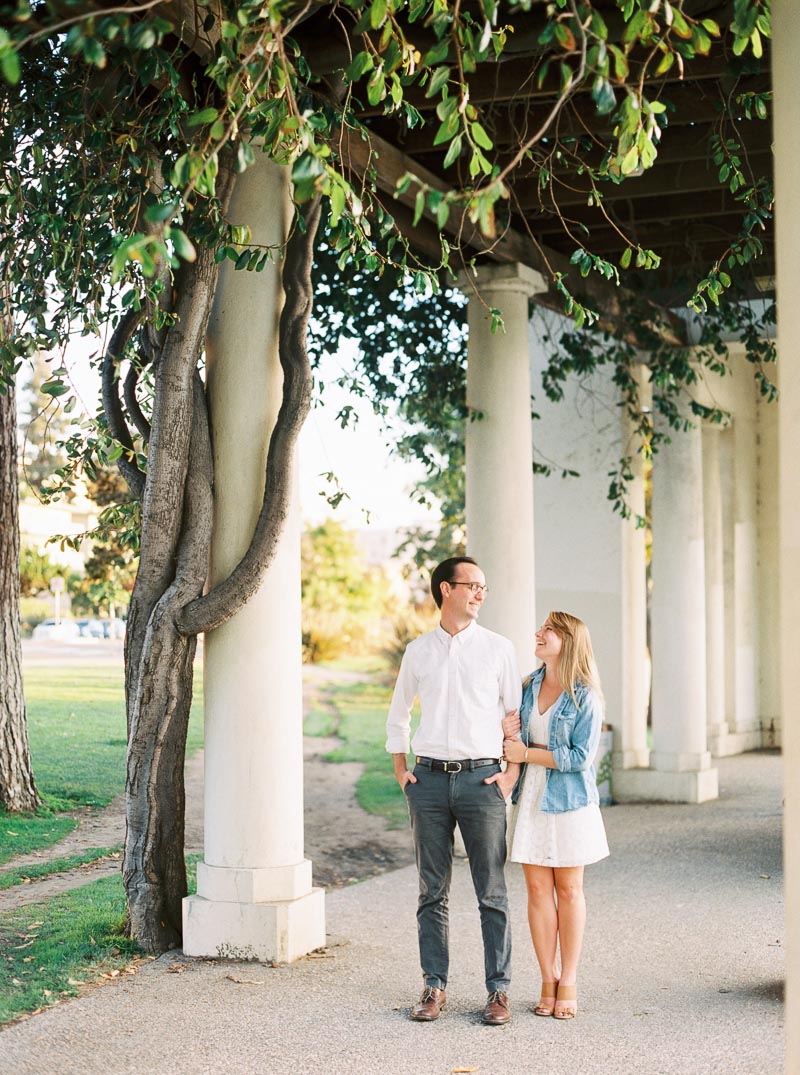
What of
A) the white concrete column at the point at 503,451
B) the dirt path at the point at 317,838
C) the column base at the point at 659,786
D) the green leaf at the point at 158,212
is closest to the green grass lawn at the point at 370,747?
the dirt path at the point at 317,838

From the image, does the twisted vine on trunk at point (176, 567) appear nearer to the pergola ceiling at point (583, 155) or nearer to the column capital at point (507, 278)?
the pergola ceiling at point (583, 155)

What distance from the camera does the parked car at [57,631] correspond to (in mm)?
8680

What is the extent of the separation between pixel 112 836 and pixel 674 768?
5078 millimetres

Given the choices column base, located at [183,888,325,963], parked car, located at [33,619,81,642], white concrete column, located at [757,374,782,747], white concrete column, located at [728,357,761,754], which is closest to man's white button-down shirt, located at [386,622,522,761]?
column base, located at [183,888,325,963]

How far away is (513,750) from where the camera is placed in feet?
14.9

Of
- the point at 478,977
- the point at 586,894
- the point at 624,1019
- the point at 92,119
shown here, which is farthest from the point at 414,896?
the point at 92,119

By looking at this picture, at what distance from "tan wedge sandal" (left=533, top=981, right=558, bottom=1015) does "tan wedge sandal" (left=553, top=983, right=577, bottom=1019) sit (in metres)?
0.02

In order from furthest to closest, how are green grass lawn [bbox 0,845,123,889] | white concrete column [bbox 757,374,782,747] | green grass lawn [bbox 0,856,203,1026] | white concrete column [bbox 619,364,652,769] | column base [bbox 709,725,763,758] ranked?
white concrete column [bbox 757,374,782,747] → column base [bbox 709,725,763,758] → white concrete column [bbox 619,364,652,769] → green grass lawn [bbox 0,845,123,889] → green grass lawn [bbox 0,856,203,1026]

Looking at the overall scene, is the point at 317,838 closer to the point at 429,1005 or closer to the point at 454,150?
the point at 429,1005

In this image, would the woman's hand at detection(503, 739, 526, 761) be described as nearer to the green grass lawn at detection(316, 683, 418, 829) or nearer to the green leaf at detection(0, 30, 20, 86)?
the green leaf at detection(0, 30, 20, 86)

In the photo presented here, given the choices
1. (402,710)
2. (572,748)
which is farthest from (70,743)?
(572,748)

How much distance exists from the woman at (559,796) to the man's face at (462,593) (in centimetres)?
28

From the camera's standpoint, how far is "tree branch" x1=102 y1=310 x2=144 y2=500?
5.73 metres

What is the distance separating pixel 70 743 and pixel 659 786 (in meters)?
4.89
